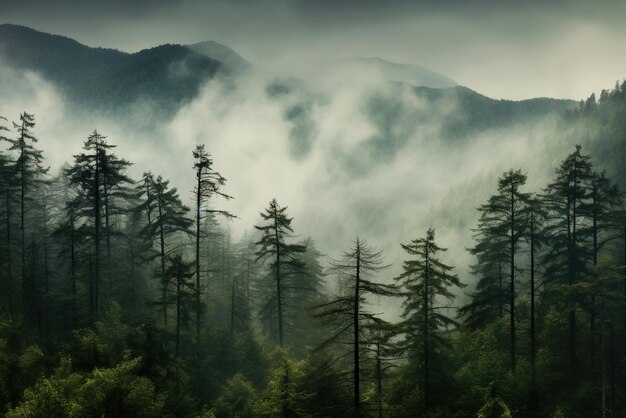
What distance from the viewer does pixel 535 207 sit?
75.2 feet

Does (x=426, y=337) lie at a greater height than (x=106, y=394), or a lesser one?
greater

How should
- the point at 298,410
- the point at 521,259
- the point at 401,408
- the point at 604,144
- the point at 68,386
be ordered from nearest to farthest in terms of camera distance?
the point at 68,386, the point at 298,410, the point at 401,408, the point at 521,259, the point at 604,144

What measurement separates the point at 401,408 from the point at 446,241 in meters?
82.1

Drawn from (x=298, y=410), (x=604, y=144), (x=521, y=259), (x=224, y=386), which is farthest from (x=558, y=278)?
(x=604, y=144)

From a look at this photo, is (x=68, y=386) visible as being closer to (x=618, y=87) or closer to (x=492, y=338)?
(x=492, y=338)

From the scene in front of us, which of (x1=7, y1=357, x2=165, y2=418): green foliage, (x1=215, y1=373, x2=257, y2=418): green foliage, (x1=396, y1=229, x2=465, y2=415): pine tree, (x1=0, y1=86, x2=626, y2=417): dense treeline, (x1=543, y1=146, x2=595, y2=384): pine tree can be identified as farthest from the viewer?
(x1=543, y1=146, x2=595, y2=384): pine tree

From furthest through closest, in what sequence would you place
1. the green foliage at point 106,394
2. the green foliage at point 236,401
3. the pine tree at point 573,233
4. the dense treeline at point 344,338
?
the pine tree at point 573,233, the green foliage at point 236,401, the dense treeline at point 344,338, the green foliage at point 106,394

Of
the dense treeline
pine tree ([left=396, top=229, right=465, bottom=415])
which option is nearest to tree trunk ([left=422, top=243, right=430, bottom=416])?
pine tree ([left=396, top=229, right=465, bottom=415])

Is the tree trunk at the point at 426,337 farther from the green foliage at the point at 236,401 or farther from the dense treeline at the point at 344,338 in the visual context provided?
the green foliage at the point at 236,401

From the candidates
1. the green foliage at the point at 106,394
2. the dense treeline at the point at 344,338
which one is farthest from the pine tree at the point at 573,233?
the green foliage at the point at 106,394

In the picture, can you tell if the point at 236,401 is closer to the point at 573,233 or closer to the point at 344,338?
the point at 344,338

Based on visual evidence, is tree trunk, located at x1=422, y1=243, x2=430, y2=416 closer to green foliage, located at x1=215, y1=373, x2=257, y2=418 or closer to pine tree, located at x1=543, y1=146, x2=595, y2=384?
pine tree, located at x1=543, y1=146, x2=595, y2=384

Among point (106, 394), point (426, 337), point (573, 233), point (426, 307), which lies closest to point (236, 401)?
point (106, 394)

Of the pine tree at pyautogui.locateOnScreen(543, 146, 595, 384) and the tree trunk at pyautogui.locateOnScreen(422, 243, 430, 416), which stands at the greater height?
the pine tree at pyautogui.locateOnScreen(543, 146, 595, 384)
